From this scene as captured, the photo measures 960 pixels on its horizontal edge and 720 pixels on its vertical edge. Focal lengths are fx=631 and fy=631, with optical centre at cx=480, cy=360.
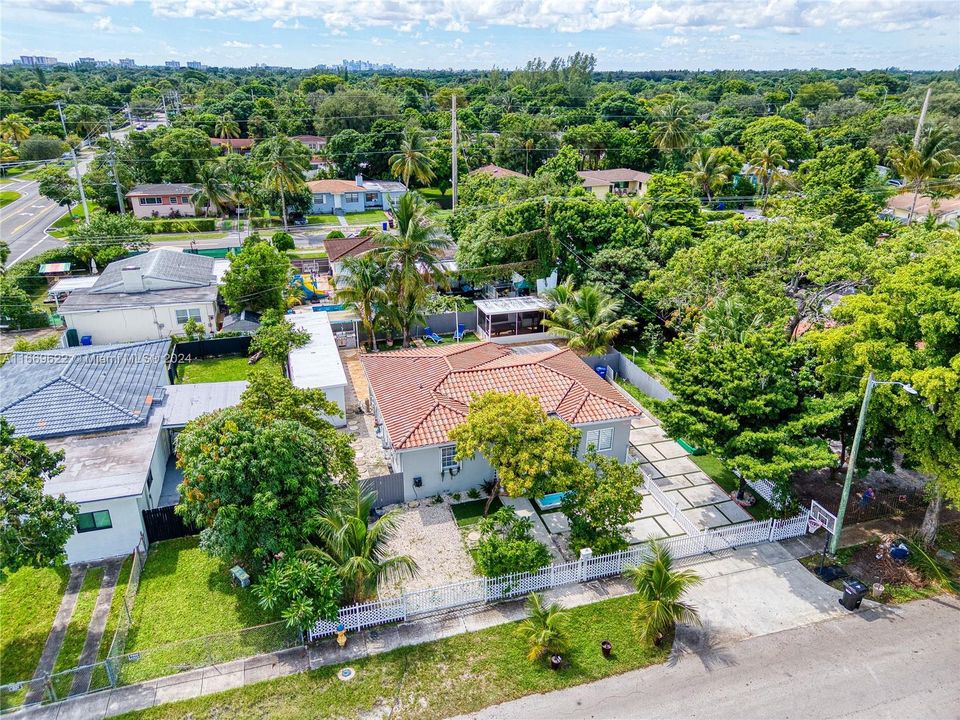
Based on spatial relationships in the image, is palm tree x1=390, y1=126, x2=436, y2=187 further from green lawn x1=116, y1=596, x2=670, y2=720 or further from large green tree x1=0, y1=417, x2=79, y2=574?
green lawn x1=116, y1=596, x2=670, y2=720

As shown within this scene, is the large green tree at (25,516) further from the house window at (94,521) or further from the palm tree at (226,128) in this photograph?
the palm tree at (226,128)

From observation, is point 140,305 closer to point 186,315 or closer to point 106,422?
point 186,315

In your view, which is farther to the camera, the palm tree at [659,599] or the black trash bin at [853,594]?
the black trash bin at [853,594]

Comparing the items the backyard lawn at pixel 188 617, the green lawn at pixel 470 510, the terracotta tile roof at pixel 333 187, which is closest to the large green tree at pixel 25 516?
the backyard lawn at pixel 188 617

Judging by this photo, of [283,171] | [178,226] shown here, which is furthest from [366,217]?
[178,226]

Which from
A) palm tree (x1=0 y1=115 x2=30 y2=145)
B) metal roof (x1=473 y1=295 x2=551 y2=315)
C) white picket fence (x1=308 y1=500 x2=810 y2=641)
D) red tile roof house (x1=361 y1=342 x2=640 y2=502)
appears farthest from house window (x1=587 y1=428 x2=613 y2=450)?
palm tree (x1=0 y1=115 x2=30 y2=145)
